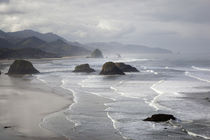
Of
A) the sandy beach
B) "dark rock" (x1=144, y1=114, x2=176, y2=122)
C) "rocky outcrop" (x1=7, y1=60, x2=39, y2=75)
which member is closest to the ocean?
"dark rock" (x1=144, y1=114, x2=176, y2=122)

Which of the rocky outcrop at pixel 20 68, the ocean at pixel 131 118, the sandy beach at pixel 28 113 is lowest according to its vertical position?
the ocean at pixel 131 118

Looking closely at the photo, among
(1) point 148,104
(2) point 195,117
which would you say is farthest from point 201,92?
(2) point 195,117

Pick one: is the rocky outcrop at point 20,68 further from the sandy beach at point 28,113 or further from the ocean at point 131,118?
the ocean at point 131,118

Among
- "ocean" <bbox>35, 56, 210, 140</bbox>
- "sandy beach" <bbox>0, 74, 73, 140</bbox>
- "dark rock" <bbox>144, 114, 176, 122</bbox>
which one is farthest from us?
"dark rock" <bbox>144, 114, 176, 122</bbox>

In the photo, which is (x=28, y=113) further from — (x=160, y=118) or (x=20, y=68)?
(x=20, y=68)

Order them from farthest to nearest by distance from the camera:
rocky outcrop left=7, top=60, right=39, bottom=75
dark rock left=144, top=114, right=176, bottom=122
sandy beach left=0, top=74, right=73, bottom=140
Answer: rocky outcrop left=7, top=60, right=39, bottom=75 < dark rock left=144, top=114, right=176, bottom=122 < sandy beach left=0, top=74, right=73, bottom=140

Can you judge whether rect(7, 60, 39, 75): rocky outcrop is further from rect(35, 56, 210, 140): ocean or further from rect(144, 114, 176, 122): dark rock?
rect(144, 114, 176, 122): dark rock

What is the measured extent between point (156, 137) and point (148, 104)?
37.3ft

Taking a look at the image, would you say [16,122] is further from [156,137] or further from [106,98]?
[106,98]

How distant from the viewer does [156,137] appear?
1773 centimetres

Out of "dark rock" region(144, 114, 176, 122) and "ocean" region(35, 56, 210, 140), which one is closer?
"ocean" region(35, 56, 210, 140)

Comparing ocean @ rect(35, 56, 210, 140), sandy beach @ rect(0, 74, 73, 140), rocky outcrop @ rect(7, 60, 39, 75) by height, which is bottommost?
ocean @ rect(35, 56, 210, 140)

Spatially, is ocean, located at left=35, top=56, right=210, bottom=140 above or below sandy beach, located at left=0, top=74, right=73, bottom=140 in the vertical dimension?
below

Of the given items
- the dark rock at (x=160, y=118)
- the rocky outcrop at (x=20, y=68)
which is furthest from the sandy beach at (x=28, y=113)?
the rocky outcrop at (x=20, y=68)
